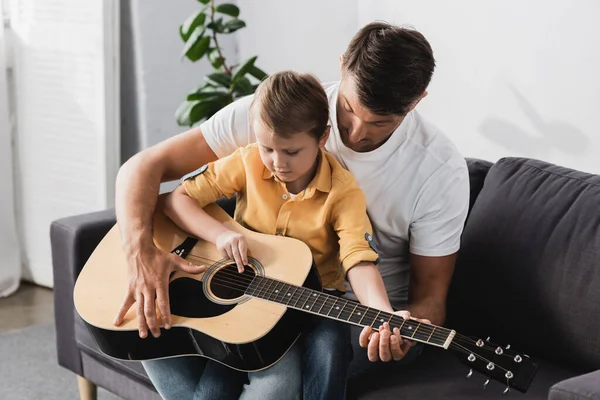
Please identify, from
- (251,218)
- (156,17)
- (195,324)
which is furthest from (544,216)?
(156,17)

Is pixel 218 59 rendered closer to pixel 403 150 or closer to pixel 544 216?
pixel 403 150

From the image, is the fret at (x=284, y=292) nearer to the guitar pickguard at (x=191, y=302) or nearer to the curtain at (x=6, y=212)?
the guitar pickguard at (x=191, y=302)

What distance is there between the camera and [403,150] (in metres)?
1.79

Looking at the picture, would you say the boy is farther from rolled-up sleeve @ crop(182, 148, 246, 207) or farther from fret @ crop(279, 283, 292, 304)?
fret @ crop(279, 283, 292, 304)

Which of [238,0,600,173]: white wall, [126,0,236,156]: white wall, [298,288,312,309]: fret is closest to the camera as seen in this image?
[298,288,312,309]: fret

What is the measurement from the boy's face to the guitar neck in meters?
0.20

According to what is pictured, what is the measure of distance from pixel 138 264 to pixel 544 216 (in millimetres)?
838

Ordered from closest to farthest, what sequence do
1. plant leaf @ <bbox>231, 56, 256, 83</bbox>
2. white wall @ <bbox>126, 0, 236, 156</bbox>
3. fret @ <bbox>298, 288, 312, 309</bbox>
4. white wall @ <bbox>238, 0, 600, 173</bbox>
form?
fret @ <bbox>298, 288, 312, 309</bbox>, white wall @ <bbox>238, 0, 600, 173</bbox>, plant leaf @ <bbox>231, 56, 256, 83</bbox>, white wall @ <bbox>126, 0, 236, 156</bbox>

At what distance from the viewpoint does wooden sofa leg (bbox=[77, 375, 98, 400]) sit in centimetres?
216

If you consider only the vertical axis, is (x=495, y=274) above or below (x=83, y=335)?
above

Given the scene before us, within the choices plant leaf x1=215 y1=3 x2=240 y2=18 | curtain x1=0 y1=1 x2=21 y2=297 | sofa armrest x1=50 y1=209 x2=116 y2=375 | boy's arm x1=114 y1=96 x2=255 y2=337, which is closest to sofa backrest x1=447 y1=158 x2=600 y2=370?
boy's arm x1=114 y1=96 x2=255 y2=337

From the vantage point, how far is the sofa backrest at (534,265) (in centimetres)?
173

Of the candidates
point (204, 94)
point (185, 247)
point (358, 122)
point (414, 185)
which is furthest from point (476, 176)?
point (204, 94)

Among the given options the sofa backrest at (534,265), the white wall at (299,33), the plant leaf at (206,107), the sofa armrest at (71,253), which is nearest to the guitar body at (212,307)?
the sofa armrest at (71,253)
